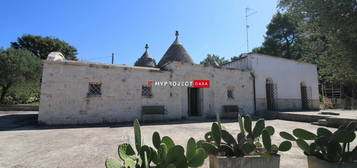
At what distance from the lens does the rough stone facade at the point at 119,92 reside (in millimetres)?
8734

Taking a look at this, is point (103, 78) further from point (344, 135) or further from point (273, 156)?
point (344, 135)

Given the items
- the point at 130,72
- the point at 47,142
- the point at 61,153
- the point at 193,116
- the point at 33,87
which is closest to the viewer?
the point at 61,153

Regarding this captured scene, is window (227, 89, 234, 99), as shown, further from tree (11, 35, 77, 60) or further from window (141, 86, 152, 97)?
tree (11, 35, 77, 60)

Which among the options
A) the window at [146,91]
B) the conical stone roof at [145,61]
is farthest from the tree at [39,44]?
the window at [146,91]

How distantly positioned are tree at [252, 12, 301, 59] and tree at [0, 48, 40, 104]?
3361 cm

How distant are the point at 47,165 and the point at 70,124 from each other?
6332 mm

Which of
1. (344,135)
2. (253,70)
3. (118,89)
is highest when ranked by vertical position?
(253,70)

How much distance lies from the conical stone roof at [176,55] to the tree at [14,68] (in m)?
15.0

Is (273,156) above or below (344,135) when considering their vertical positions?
below

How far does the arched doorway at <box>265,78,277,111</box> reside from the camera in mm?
14281

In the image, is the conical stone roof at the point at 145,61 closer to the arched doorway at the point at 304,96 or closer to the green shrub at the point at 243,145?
the arched doorway at the point at 304,96

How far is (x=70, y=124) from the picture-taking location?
8734 mm

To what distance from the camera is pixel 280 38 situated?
28.1 metres

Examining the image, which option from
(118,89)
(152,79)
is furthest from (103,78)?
(152,79)
